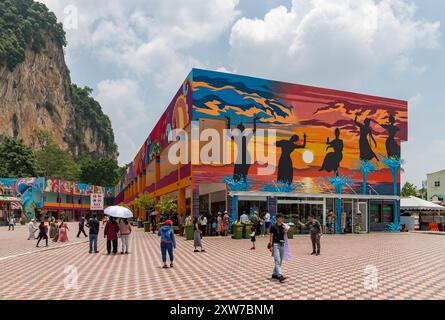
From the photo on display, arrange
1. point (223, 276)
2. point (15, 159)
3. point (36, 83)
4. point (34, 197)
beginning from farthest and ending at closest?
point (36, 83) → point (15, 159) → point (34, 197) → point (223, 276)

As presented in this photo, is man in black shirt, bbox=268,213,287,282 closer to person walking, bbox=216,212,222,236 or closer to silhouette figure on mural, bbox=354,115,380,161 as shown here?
person walking, bbox=216,212,222,236

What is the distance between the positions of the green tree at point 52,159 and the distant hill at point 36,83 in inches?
86.6

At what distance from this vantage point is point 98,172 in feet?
347

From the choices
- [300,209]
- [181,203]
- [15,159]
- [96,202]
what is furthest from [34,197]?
[300,209]

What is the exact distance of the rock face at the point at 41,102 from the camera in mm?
85375

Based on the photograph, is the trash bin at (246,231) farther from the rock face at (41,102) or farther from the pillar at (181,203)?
the rock face at (41,102)

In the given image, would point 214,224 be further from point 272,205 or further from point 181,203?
point 181,203

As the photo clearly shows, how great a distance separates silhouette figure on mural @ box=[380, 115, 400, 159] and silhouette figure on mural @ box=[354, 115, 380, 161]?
1.55 metres

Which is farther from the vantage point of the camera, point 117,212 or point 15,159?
point 15,159

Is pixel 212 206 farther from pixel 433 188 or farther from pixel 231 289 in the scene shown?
pixel 433 188

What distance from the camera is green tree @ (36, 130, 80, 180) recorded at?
94.1 metres

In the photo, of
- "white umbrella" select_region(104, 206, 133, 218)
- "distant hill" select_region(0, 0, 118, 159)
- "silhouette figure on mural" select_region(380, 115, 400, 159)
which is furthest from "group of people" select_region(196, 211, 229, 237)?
"distant hill" select_region(0, 0, 118, 159)

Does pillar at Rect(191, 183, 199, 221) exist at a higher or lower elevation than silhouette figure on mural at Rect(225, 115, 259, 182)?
lower

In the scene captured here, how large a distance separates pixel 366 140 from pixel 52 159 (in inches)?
3110
